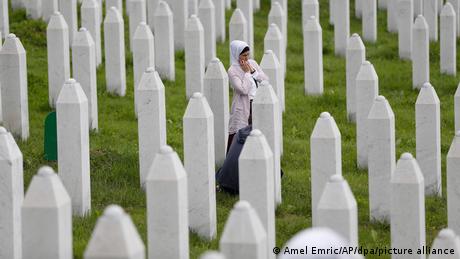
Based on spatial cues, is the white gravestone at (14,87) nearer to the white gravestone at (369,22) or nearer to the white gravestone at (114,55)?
the white gravestone at (114,55)

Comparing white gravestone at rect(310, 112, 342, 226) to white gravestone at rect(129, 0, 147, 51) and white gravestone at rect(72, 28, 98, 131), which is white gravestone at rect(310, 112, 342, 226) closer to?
white gravestone at rect(72, 28, 98, 131)

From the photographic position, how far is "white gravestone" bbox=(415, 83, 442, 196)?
980cm

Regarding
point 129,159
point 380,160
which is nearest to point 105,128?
point 129,159

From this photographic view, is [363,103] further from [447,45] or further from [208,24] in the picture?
[447,45]

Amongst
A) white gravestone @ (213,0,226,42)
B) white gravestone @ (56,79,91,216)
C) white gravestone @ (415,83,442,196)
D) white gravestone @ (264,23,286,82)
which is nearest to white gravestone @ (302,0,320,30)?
white gravestone @ (213,0,226,42)

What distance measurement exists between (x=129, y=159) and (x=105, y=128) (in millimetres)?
1365

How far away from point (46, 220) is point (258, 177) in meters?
1.69

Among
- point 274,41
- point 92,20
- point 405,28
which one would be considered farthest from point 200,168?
point 405,28

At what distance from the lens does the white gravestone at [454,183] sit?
8.59 m

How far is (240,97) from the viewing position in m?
10.9

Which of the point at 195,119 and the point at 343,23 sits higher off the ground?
the point at 343,23

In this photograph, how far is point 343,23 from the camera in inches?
615

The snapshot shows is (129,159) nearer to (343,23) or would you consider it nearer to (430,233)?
(430,233)

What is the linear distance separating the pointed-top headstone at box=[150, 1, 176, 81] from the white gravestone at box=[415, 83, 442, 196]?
4211 millimetres
